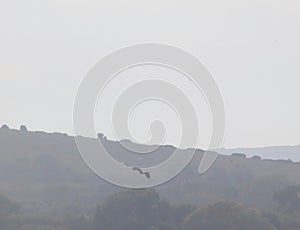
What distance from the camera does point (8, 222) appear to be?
45.3 meters

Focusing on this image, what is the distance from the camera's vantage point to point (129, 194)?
47.2 m

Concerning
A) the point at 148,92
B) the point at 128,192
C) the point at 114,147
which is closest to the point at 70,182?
the point at 114,147

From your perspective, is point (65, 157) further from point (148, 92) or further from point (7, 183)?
point (148, 92)

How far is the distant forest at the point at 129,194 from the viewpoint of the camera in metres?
43.5

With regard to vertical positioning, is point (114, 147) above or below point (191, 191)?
above

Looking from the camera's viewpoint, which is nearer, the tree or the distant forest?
the tree

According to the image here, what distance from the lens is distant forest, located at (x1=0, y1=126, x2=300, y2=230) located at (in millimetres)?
43469

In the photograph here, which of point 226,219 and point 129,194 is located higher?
point 129,194

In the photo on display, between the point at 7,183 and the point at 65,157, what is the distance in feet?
57.8

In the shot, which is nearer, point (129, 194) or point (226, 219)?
point (226, 219)

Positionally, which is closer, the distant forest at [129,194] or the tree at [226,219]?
the tree at [226,219]

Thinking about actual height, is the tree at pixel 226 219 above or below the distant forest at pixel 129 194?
below

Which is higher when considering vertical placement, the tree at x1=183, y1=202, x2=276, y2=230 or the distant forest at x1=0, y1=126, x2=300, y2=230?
the distant forest at x1=0, y1=126, x2=300, y2=230

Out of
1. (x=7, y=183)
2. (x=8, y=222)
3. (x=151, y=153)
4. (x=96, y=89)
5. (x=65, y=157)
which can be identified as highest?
(x=65, y=157)
